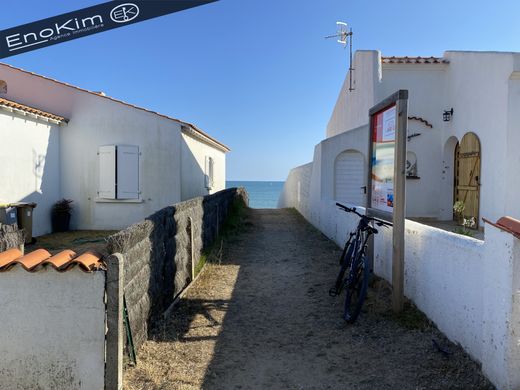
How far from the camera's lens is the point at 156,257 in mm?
4629

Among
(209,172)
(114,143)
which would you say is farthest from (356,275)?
(209,172)

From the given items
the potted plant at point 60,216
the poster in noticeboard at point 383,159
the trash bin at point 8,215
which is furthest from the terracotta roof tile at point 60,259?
the potted plant at point 60,216

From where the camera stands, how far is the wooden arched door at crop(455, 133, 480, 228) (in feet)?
34.6

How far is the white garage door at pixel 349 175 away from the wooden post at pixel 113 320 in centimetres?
968

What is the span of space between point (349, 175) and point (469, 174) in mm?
3158

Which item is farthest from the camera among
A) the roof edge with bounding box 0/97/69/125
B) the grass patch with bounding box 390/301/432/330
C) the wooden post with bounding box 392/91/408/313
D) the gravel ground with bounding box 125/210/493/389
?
the roof edge with bounding box 0/97/69/125

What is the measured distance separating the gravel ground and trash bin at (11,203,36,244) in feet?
18.0

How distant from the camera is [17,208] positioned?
31.8 ft

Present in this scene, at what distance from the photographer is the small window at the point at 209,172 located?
624 inches

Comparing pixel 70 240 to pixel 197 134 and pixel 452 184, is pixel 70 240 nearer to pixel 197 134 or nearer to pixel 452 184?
pixel 197 134

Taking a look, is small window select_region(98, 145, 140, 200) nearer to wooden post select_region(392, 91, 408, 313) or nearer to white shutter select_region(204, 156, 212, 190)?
white shutter select_region(204, 156, 212, 190)

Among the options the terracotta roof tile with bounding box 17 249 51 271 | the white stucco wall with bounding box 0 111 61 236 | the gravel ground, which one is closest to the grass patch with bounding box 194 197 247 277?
the gravel ground

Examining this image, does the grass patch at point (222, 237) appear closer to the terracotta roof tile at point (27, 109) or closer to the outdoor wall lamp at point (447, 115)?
the terracotta roof tile at point (27, 109)

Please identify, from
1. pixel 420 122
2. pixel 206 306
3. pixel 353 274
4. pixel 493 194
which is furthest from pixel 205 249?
pixel 420 122
